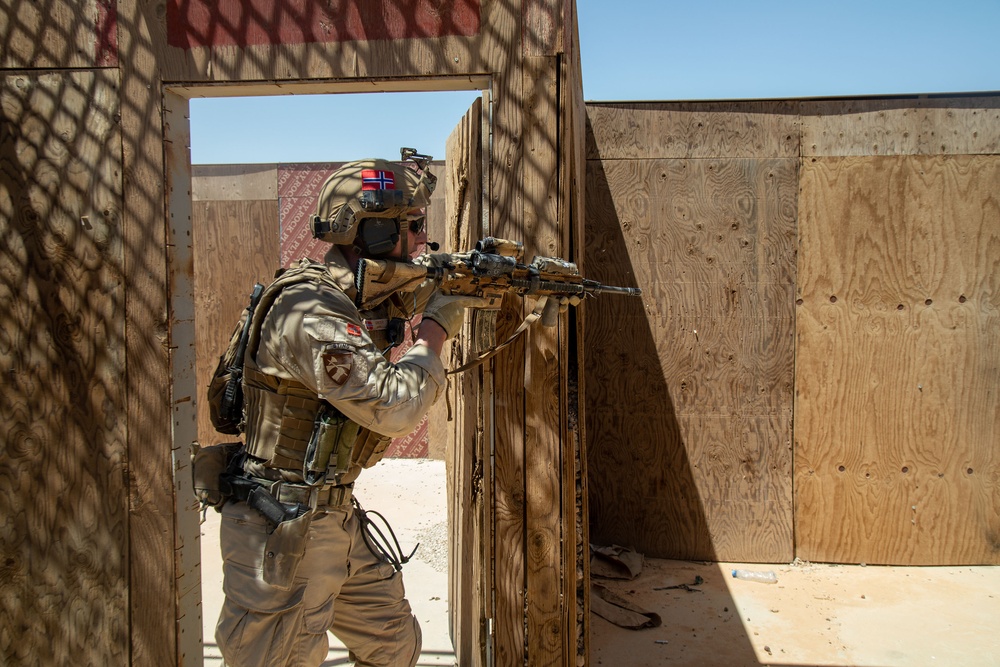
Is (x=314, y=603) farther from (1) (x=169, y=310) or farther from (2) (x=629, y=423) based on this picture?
(2) (x=629, y=423)

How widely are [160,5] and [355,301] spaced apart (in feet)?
4.68

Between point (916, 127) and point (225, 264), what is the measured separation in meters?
6.26

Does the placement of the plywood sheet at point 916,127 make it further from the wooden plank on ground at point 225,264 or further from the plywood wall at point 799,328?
the wooden plank on ground at point 225,264

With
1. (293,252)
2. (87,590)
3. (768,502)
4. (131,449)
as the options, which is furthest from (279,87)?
(293,252)

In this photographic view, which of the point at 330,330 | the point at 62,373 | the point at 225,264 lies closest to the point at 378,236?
the point at 330,330

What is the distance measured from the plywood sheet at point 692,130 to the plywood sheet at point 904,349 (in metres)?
0.31

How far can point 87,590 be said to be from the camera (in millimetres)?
2988

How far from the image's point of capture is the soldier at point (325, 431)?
240 cm

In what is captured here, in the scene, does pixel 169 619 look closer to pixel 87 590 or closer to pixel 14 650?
pixel 87 590

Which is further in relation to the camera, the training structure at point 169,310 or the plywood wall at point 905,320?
the plywood wall at point 905,320

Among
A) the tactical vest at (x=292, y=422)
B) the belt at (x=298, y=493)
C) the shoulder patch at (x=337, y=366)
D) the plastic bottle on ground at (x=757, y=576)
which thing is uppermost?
the shoulder patch at (x=337, y=366)

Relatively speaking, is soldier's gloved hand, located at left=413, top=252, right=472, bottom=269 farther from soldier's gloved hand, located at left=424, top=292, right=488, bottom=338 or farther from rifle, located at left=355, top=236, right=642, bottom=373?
soldier's gloved hand, located at left=424, top=292, right=488, bottom=338

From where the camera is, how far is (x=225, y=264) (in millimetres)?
7719

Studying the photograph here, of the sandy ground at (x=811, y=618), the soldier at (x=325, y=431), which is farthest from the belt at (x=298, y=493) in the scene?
the sandy ground at (x=811, y=618)
